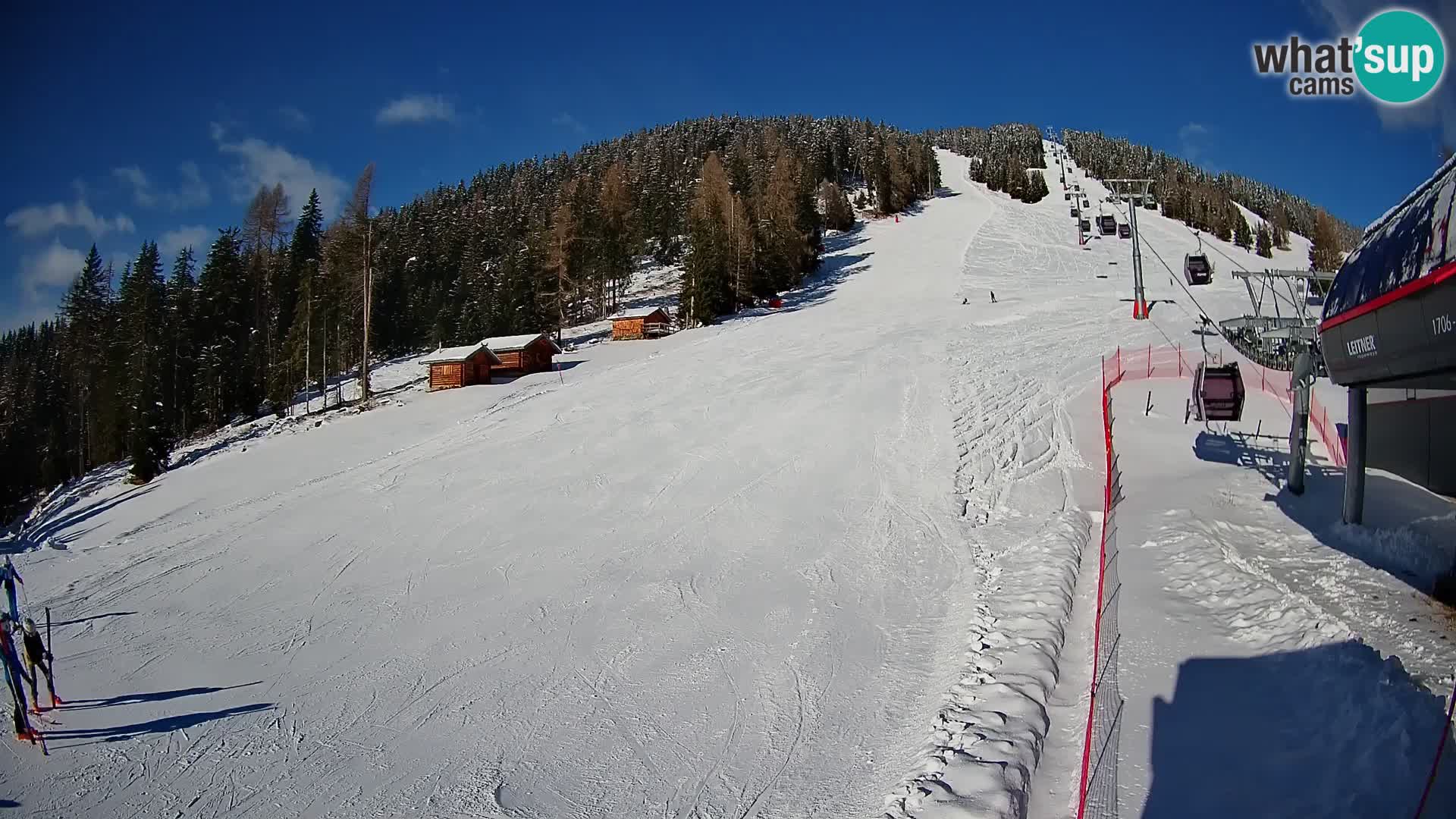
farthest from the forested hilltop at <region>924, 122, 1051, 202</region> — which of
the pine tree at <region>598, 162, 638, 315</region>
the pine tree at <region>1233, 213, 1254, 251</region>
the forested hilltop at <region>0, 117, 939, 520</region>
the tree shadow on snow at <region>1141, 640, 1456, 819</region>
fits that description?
the tree shadow on snow at <region>1141, 640, 1456, 819</region>

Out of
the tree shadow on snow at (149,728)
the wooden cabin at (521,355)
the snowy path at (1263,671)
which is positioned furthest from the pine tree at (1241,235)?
the tree shadow on snow at (149,728)

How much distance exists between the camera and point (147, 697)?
9.44 m

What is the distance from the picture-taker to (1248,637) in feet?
26.4

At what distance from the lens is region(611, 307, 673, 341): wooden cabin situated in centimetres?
4797

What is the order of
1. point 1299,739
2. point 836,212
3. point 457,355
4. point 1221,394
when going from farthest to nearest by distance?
point 836,212, point 457,355, point 1221,394, point 1299,739

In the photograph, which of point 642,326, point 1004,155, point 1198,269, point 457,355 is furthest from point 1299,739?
point 1004,155

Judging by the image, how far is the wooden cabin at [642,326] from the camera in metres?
48.0

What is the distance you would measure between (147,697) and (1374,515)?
54.1 feet

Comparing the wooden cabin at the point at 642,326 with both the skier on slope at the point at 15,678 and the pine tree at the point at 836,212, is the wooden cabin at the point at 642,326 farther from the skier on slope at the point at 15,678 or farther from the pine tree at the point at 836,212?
the pine tree at the point at 836,212

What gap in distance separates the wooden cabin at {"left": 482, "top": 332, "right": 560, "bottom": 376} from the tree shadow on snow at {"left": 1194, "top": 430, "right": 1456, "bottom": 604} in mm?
31793

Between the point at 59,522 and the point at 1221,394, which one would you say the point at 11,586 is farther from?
the point at 59,522

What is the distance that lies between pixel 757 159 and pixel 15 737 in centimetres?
8578

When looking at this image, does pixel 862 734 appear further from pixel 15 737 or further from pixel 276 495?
pixel 276 495

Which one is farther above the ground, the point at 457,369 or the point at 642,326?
the point at 642,326
